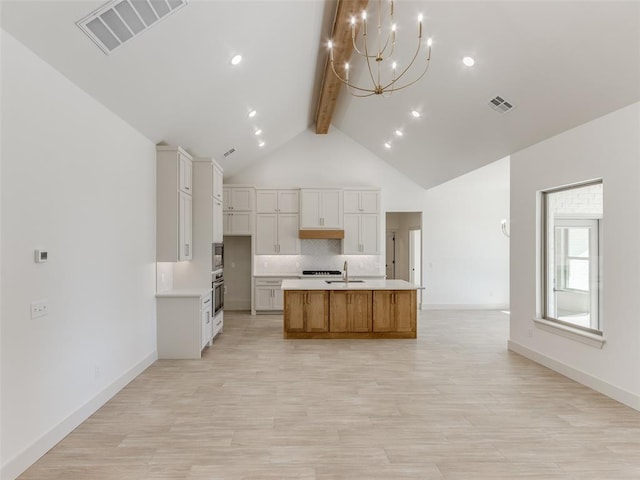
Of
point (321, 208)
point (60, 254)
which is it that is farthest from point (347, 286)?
point (60, 254)

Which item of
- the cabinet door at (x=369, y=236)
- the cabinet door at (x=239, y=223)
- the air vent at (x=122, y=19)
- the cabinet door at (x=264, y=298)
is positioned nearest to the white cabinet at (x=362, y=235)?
the cabinet door at (x=369, y=236)

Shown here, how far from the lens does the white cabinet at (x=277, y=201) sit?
8711 mm

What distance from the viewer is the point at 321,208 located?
28.4ft

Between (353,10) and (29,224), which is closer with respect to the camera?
(29,224)

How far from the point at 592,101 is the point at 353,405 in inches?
143

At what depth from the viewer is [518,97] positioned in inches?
170

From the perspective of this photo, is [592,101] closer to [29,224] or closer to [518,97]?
[518,97]

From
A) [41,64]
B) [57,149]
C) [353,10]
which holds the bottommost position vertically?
[57,149]

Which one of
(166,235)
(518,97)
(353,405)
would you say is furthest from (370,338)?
(518,97)

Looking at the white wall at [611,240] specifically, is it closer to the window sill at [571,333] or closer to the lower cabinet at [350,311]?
the window sill at [571,333]

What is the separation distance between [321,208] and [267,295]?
85.7 inches

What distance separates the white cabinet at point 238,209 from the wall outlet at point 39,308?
18.7 feet

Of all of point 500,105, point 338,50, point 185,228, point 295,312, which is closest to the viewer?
point 500,105

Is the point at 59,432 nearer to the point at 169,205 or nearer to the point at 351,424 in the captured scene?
the point at 351,424
